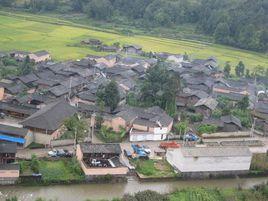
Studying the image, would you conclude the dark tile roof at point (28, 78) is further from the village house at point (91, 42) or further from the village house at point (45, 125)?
the village house at point (91, 42)

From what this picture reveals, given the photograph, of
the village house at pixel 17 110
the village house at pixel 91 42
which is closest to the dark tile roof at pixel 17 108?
the village house at pixel 17 110

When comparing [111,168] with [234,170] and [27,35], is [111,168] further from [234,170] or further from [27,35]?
[27,35]

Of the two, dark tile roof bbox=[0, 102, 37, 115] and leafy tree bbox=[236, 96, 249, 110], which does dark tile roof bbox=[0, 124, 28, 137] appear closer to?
dark tile roof bbox=[0, 102, 37, 115]

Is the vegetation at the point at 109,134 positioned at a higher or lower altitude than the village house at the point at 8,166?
lower

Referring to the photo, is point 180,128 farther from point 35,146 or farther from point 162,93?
point 35,146

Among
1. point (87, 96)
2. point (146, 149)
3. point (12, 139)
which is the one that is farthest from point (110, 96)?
point (12, 139)

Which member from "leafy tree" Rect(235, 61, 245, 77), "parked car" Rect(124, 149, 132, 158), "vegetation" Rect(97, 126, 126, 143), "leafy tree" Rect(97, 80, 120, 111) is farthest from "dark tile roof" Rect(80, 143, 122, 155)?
"leafy tree" Rect(235, 61, 245, 77)
